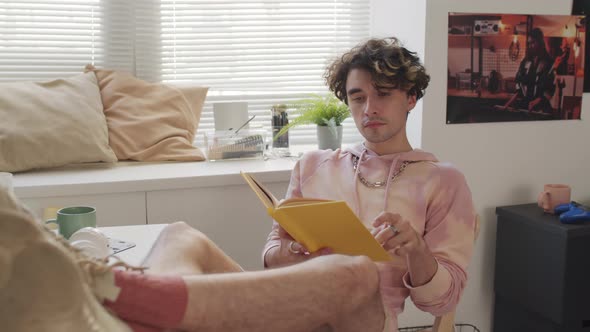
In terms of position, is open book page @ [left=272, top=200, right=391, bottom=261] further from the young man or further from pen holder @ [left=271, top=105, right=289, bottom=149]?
pen holder @ [left=271, top=105, right=289, bottom=149]

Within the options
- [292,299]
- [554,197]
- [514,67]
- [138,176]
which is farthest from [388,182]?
[514,67]

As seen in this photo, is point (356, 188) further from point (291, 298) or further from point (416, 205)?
point (291, 298)

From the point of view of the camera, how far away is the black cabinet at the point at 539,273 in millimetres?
2119

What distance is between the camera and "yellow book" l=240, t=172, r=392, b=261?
110 centimetres

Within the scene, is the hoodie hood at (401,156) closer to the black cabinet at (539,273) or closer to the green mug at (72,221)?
the green mug at (72,221)

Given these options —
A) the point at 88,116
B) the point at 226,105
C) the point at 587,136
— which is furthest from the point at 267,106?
the point at 587,136

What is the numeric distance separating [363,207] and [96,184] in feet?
3.13

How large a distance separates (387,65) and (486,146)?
3.54ft

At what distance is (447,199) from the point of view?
4.77ft

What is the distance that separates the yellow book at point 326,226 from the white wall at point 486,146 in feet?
4.09

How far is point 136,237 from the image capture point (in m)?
1.45

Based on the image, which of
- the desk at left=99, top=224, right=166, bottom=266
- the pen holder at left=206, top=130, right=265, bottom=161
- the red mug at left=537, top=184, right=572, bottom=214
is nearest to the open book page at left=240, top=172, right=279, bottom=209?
the desk at left=99, top=224, right=166, bottom=266

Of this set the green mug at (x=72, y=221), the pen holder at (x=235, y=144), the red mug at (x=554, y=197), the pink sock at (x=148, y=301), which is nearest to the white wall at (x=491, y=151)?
the red mug at (x=554, y=197)

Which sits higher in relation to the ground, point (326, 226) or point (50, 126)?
point (50, 126)
